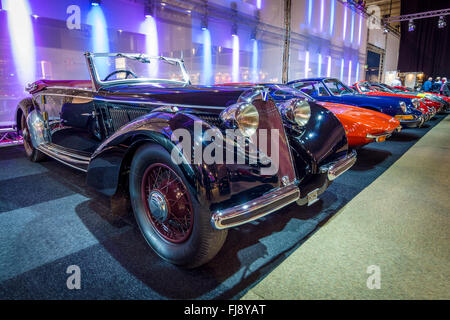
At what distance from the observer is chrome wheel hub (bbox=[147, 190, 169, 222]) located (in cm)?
159

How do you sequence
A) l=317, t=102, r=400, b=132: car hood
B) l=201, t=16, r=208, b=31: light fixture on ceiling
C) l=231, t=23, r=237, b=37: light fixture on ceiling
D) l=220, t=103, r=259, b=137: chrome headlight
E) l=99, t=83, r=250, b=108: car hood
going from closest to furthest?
l=220, t=103, r=259, b=137: chrome headlight
l=99, t=83, r=250, b=108: car hood
l=317, t=102, r=400, b=132: car hood
l=201, t=16, r=208, b=31: light fixture on ceiling
l=231, t=23, r=237, b=37: light fixture on ceiling

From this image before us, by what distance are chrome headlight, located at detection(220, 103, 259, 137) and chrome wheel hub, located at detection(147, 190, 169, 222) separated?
61cm

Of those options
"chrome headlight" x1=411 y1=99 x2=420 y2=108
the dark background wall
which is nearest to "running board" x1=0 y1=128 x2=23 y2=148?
"chrome headlight" x1=411 y1=99 x2=420 y2=108

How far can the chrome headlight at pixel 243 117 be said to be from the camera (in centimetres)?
157

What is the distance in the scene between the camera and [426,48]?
20.8m

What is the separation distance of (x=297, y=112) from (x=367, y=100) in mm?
4420

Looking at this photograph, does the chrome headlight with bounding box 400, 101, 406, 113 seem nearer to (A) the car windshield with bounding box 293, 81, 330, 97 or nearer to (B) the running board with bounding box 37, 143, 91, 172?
(A) the car windshield with bounding box 293, 81, 330, 97

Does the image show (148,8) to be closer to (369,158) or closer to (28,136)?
(28,136)

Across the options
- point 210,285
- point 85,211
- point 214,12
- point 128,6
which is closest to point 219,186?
point 210,285

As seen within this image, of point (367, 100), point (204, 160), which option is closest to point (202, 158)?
point (204, 160)
